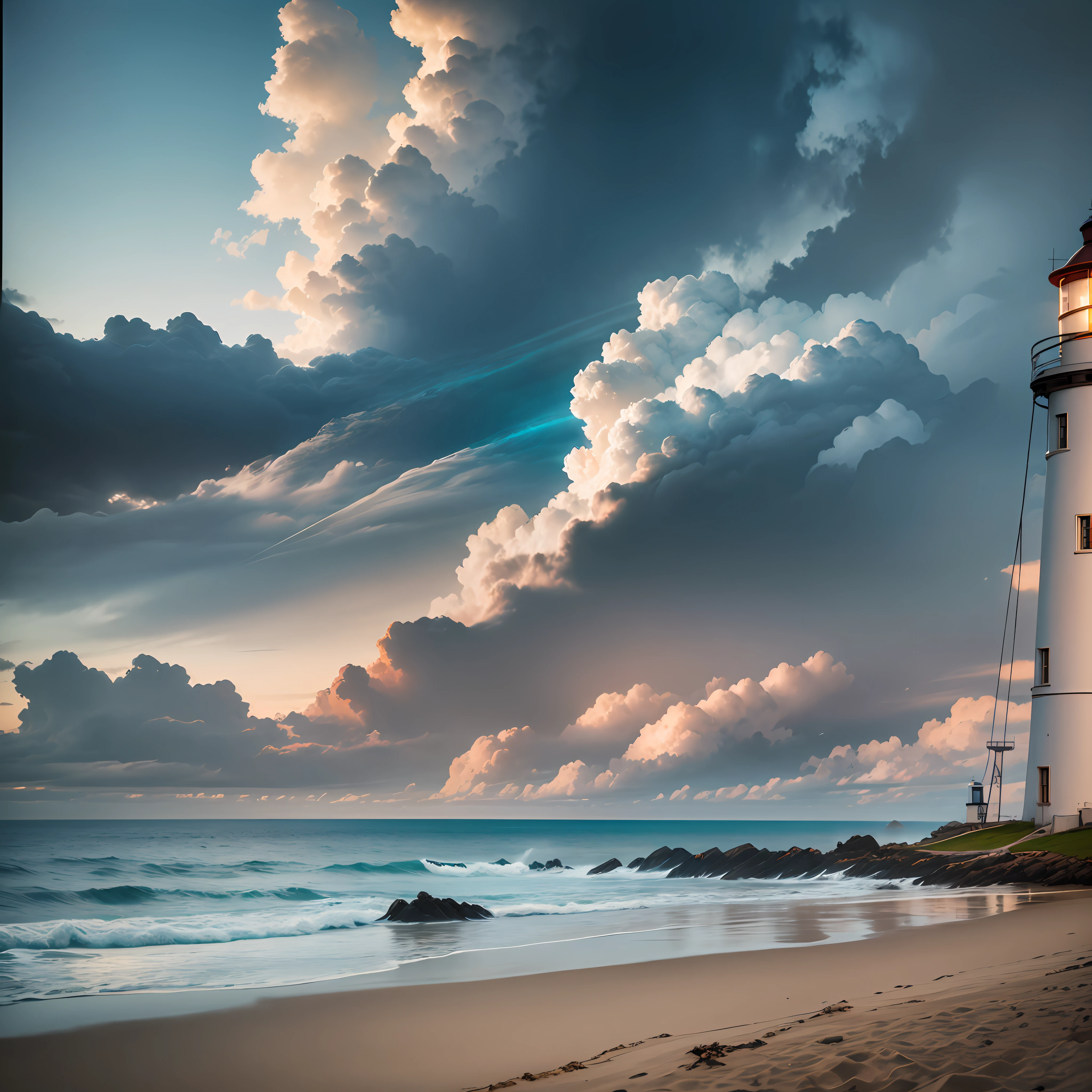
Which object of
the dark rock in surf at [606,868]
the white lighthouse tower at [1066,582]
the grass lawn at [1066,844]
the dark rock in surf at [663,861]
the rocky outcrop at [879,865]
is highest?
the white lighthouse tower at [1066,582]

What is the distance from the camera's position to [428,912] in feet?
61.6

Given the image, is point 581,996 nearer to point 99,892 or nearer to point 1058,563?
point 1058,563

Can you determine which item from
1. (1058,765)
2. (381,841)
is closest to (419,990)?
(1058,765)

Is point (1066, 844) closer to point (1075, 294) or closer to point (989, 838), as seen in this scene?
point (989, 838)

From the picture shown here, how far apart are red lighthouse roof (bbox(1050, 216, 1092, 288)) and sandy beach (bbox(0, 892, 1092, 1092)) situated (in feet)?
56.9

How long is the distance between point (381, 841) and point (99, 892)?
159 feet

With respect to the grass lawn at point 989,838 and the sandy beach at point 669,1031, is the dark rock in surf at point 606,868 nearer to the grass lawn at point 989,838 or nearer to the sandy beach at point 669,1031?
the grass lawn at point 989,838

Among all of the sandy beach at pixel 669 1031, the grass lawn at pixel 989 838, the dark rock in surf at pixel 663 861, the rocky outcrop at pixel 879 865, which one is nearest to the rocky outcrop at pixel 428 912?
the sandy beach at pixel 669 1031

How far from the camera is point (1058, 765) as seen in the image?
819 inches

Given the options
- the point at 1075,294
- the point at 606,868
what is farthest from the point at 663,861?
the point at 1075,294

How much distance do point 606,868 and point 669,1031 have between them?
104 feet

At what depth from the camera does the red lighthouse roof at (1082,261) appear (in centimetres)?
2173

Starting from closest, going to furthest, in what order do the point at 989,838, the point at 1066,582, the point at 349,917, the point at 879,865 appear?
the point at 349,917
the point at 1066,582
the point at 989,838
the point at 879,865

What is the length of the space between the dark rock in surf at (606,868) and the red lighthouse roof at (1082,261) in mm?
27348
